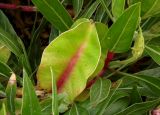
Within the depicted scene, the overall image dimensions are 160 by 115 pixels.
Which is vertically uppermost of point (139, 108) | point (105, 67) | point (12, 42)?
point (12, 42)

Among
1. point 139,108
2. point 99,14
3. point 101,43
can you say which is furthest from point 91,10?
point 139,108

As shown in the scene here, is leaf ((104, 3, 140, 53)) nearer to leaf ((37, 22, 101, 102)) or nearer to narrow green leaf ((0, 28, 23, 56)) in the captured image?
leaf ((37, 22, 101, 102))

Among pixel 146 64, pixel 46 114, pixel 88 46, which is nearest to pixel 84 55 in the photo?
pixel 88 46

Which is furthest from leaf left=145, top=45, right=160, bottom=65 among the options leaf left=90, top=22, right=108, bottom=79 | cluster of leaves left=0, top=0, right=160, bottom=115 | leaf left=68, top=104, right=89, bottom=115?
leaf left=68, top=104, right=89, bottom=115

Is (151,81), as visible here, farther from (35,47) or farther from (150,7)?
(35,47)

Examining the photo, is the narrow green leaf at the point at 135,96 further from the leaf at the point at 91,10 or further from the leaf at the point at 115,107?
the leaf at the point at 91,10

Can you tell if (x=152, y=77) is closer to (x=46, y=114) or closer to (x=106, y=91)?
(x=106, y=91)

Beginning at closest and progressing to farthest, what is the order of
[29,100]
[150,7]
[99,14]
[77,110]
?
[29,100] → [150,7] → [77,110] → [99,14]
